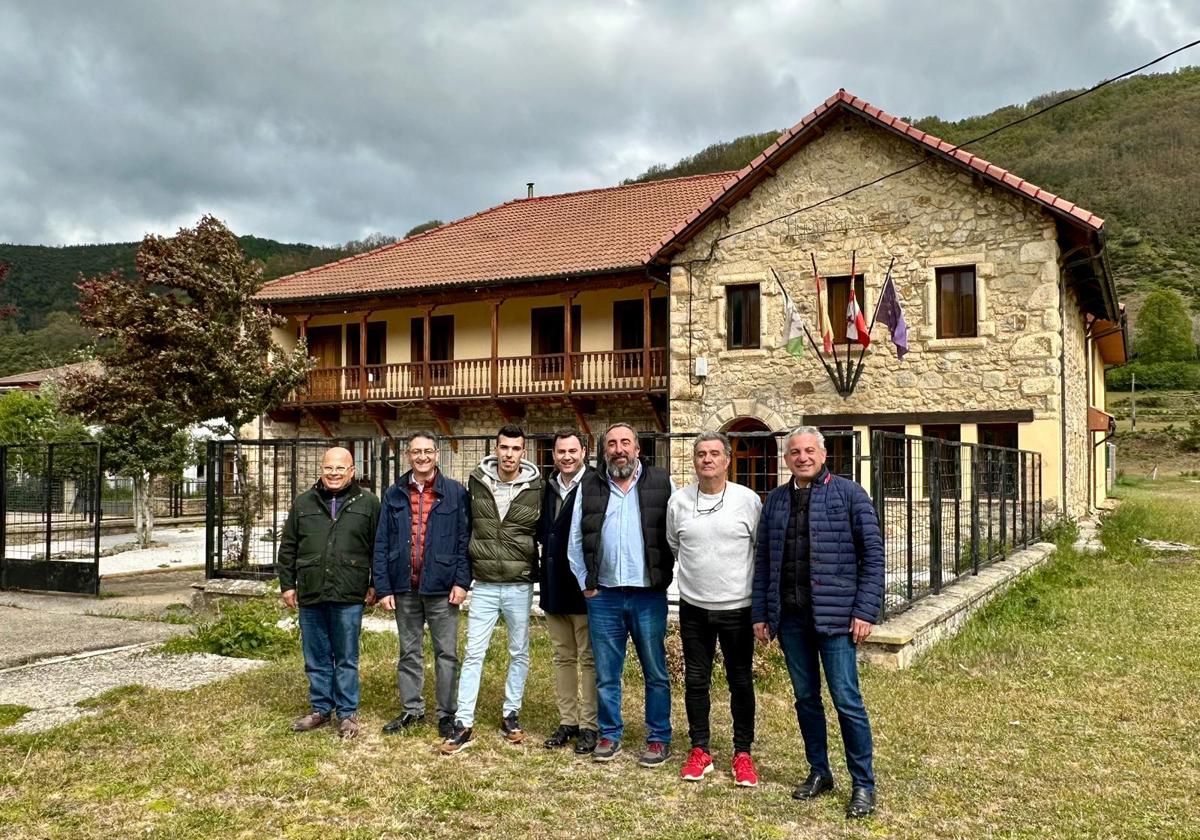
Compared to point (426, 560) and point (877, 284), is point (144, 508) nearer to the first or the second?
point (877, 284)

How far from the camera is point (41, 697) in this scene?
6.40 m

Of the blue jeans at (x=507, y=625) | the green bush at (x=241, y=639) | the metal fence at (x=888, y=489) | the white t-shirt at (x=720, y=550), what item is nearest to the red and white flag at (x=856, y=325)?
the metal fence at (x=888, y=489)

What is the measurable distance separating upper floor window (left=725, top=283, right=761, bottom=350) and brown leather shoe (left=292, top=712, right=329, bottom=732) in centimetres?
1342

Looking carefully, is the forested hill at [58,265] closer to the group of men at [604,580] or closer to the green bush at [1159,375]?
the green bush at [1159,375]

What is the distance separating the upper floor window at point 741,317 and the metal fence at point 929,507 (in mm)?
6078

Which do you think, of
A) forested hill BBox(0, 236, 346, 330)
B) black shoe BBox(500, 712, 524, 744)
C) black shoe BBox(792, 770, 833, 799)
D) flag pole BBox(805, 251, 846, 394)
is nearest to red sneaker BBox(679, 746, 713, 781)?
black shoe BBox(792, 770, 833, 799)

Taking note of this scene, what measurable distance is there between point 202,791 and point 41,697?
269 cm

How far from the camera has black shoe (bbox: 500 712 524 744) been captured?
5309 mm

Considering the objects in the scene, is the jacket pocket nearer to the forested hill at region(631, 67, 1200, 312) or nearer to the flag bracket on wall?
the flag bracket on wall

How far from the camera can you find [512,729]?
5359 millimetres

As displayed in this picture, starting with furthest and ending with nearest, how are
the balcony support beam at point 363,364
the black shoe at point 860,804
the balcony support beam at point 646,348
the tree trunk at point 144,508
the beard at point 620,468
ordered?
the balcony support beam at point 363,364 < the balcony support beam at point 646,348 < the tree trunk at point 144,508 < the beard at point 620,468 < the black shoe at point 860,804

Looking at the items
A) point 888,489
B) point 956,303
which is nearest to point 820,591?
point 888,489

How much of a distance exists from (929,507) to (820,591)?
498 cm

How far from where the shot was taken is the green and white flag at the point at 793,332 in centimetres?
1606
